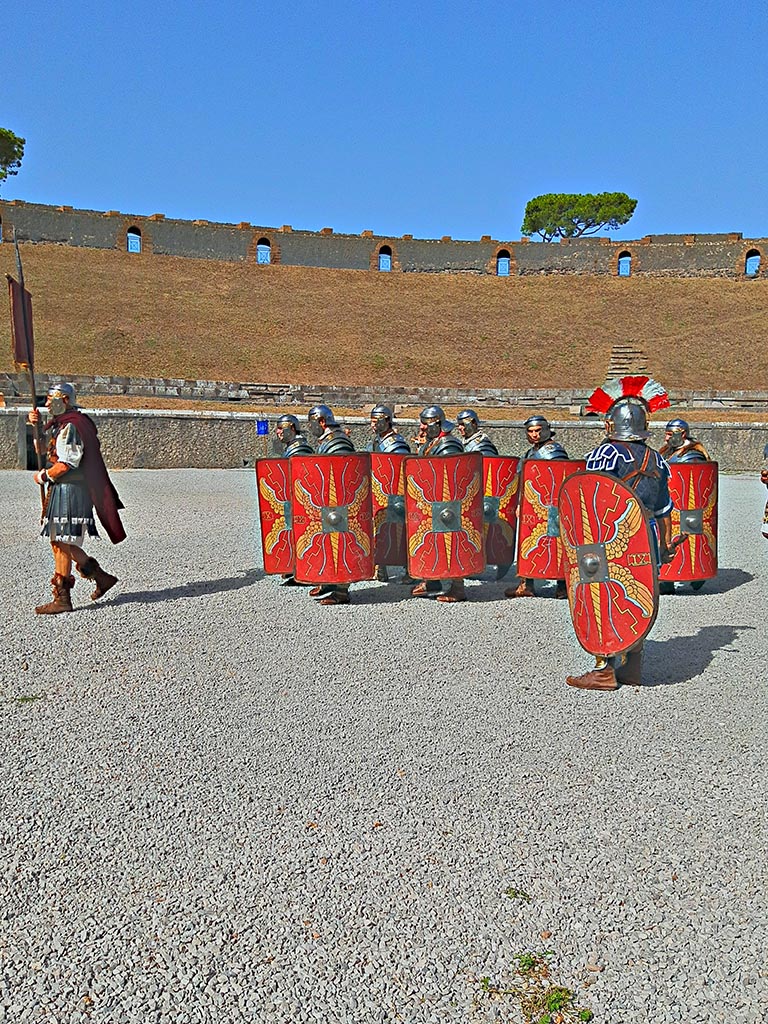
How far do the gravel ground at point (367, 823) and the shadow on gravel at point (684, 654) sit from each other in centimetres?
3

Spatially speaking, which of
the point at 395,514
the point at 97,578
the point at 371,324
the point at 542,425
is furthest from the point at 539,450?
the point at 371,324

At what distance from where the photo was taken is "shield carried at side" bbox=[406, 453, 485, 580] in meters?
7.06

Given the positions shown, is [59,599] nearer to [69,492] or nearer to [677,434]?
[69,492]

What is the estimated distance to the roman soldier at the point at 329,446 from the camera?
7133 mm

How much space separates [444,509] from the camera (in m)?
7.08

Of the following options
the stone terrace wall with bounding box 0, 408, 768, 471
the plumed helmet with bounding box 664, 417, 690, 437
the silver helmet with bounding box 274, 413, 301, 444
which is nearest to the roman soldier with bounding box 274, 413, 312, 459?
the silver helmet with bounding box 274, 413, 301, 444

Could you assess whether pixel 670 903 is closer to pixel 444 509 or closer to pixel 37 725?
pixel 37 725

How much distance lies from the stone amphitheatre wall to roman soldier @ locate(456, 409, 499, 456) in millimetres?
45271

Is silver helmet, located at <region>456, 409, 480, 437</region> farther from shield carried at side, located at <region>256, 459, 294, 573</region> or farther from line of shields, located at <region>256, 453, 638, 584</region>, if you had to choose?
shield carried at side, located at <region>256, 459, 294, 573</region>

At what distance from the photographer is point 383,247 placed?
178ft

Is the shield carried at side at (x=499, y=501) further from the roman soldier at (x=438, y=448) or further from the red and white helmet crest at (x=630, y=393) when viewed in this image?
the red and white helmet crest at (x=630, y=393)

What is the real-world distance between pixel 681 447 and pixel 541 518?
1.92 meters

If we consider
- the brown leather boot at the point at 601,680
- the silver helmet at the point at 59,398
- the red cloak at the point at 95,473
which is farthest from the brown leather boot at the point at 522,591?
the silver helmet at the point at 59,398

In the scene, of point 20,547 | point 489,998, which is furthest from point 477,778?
point 20,547
